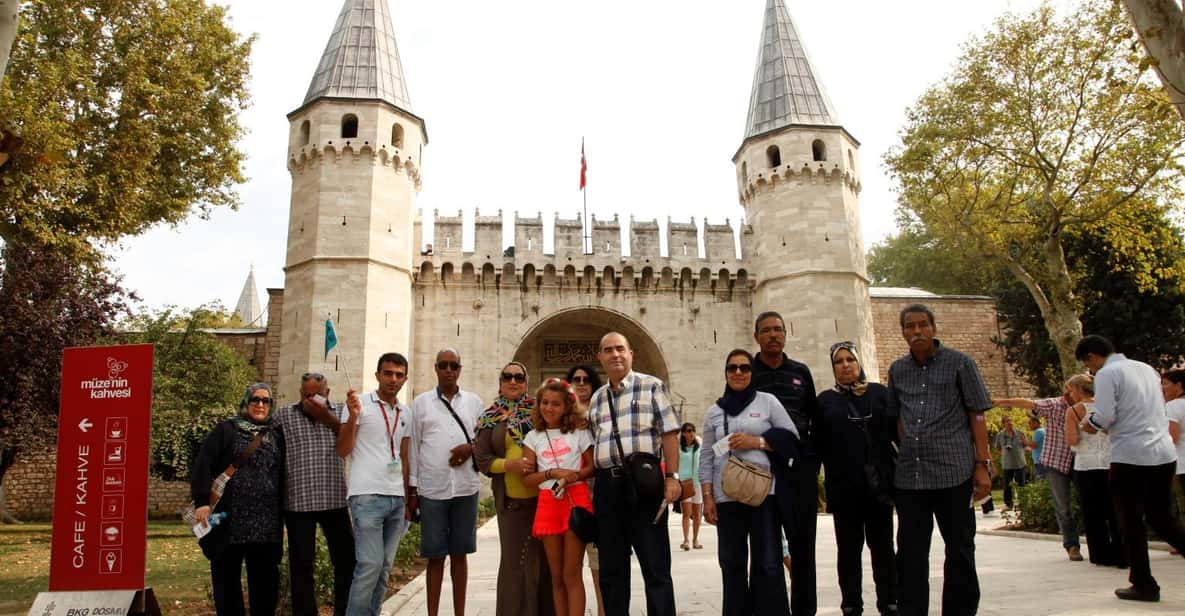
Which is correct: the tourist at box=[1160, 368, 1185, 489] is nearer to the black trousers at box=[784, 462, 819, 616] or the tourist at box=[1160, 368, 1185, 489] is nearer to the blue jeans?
the black trousers at box=[784, 462, 819, 616]

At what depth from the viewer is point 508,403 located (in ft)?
16.2

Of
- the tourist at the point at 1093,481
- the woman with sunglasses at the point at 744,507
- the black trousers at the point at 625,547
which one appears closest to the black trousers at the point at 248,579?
the black trousers at the point at 625,547

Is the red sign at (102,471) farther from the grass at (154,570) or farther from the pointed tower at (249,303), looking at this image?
the pointed tower at (249,303)

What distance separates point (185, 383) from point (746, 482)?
56.6ft

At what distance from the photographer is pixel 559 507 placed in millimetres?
4340

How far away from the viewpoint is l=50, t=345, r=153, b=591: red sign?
5.08m

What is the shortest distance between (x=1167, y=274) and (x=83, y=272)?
22255 millimetres

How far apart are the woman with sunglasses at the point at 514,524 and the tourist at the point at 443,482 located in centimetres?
26

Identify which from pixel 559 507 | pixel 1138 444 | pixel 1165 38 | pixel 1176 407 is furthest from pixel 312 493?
pixel 1176 407

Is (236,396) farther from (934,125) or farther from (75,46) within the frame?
(934,125)

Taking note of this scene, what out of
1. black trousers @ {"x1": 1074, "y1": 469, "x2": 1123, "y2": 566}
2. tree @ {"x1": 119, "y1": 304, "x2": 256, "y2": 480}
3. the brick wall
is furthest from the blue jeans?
the brick wall

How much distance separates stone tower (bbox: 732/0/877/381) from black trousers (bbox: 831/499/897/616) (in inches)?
562

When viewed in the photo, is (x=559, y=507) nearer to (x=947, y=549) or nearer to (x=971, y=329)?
(x=947, y=549)

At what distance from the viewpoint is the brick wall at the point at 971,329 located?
23.3m
